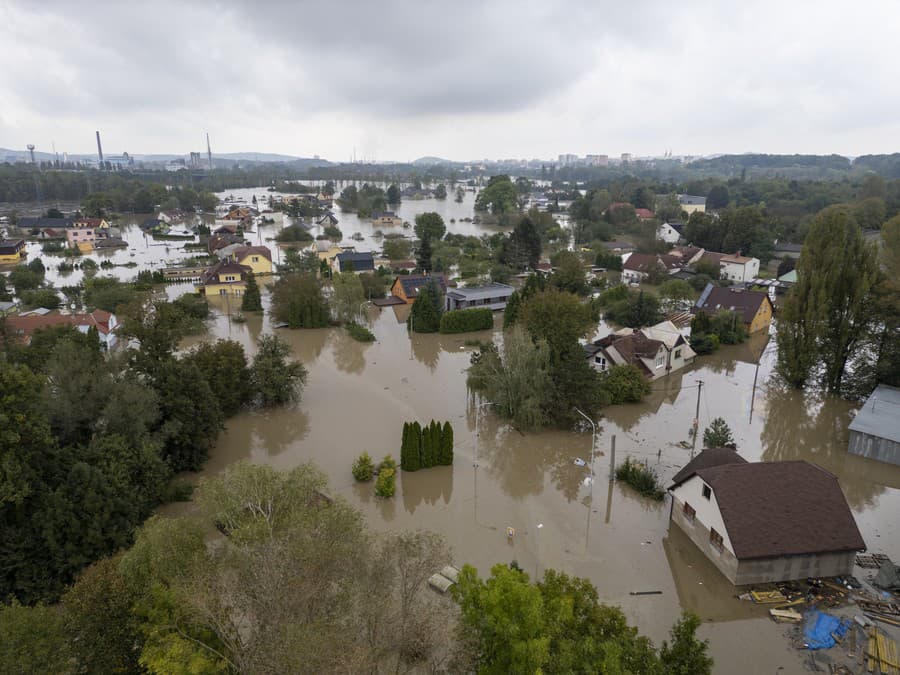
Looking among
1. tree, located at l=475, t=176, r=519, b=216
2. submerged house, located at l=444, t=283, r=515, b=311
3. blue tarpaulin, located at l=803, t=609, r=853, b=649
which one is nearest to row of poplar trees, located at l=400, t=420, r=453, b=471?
blue tarpaulin, located at l=803, t=609, r=853, b=649

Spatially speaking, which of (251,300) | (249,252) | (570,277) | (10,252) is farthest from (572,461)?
(10,252)

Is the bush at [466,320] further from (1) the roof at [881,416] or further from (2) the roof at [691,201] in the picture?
(2) the roof at [691,201]

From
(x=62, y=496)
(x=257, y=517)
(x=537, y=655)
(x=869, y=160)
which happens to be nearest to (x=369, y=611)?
(x=537, y=655)

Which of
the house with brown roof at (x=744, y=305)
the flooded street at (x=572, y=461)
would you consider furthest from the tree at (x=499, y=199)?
the flooded street at (x=572, y=461)

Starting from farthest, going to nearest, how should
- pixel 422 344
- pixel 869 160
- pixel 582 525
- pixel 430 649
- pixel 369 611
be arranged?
pixel 869 160, pixel 422 344, pixel 582 525, pixel 430 649, pixel 369 611

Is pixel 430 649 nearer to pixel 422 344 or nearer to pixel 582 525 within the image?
pixel 582 525

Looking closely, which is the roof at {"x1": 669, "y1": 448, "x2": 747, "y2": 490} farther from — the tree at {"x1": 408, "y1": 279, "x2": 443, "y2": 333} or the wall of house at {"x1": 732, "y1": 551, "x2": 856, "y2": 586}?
the tree at {"x1": 408, "y1": 279, "x2": 443, "y2": 333}
